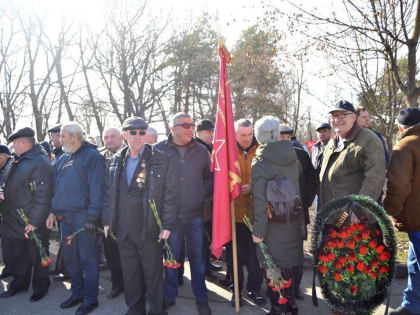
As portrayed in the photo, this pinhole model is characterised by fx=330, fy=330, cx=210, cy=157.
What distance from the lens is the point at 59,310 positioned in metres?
4.11

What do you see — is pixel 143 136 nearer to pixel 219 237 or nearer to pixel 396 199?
pixel 219 237

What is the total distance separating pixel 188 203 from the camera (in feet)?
13.0

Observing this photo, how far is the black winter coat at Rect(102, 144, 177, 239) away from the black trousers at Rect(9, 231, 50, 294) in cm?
152

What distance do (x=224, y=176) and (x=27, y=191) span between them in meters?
2.67

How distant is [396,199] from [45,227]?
436cm

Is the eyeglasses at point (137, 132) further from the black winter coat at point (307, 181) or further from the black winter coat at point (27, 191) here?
the black winter coat at point (307, 181)

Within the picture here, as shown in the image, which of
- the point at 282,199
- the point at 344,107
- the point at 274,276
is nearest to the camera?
the point at 282,199

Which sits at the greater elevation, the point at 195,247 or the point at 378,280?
the point at 195,247

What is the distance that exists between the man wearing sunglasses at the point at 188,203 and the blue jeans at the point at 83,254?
0.92 m

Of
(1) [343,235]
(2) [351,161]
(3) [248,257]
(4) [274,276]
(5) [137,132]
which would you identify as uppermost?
(5) [137,132]

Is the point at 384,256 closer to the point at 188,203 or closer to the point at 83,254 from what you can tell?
the point at 188,203

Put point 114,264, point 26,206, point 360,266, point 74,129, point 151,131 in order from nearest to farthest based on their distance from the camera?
point 360,266, point 74,129, point 26,206, point 114,264, point 151,131

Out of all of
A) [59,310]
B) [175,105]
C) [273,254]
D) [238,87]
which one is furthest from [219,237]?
[238,87]

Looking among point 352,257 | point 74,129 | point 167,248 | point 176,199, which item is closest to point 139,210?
point 176,199
